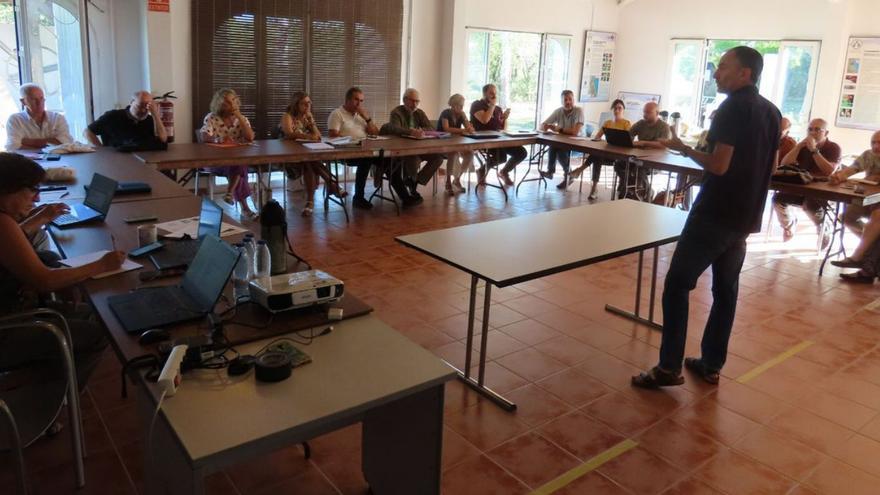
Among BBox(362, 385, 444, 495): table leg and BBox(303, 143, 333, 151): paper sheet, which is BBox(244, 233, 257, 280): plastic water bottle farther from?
BBox(303, 143, 333, 151): paper sheet

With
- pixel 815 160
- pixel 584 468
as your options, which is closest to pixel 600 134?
pixel 815 160

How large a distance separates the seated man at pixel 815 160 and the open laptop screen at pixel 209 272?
16.4 feet

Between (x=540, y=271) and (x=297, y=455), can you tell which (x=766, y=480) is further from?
(x=297, y=455)

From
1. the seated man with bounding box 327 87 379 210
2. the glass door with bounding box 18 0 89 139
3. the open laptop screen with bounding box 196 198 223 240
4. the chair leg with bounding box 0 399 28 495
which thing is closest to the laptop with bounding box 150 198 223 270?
the open laptop screen with bounding box 196 198 223 240

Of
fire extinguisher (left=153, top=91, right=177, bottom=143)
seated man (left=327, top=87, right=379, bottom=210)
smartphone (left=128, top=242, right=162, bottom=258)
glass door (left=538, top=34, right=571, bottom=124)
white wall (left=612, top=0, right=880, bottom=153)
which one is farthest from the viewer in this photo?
glass door (left=538, top=34, right=571, bottom=124)

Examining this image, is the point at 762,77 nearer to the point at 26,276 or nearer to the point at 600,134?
the point at 600,134

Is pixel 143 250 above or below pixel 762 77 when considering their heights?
below

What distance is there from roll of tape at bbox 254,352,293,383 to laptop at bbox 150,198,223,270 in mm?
813

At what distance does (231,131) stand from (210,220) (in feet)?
11.7

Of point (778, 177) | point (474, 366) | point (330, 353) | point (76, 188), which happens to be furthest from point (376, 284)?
point (778, 177)

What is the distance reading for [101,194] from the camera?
3.18 meters

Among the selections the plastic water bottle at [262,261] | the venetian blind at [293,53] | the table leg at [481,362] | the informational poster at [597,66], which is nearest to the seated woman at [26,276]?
the plastic water bottle at [262,261]

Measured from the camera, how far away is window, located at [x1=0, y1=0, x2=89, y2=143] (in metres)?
5.86

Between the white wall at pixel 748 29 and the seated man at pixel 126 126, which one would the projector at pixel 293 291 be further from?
the white wall at pixel 748 29
